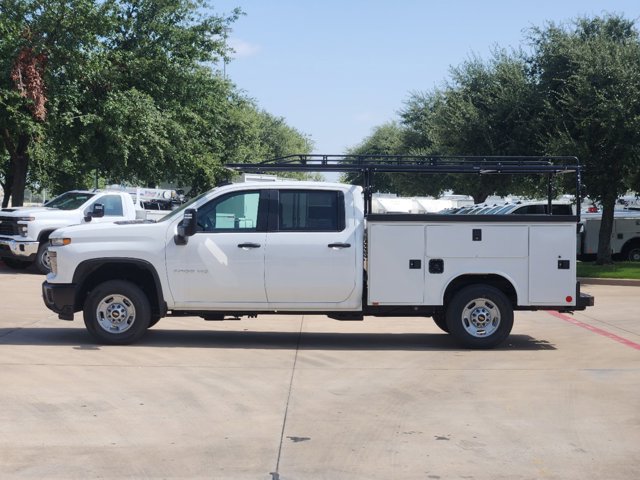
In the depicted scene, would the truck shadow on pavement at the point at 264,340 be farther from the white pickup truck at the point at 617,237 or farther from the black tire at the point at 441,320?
the white pickup truck at the point at 617,237

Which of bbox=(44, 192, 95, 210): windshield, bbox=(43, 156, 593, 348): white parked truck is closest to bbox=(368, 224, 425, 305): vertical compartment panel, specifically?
bbox=(43, 156, 593, 348): white parked truck

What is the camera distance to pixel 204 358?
420 inches

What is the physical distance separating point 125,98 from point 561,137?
12503 mm

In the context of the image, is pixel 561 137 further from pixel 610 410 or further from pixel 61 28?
pixel 610 410

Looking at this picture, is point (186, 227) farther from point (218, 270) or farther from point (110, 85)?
point (110, 85)

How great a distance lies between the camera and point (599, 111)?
24.2 m

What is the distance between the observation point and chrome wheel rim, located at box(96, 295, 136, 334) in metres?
11.4

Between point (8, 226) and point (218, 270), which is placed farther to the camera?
point (8, 226)

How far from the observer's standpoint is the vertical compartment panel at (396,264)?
37.2ft

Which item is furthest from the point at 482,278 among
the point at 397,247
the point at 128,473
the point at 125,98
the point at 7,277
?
the point at 125,98

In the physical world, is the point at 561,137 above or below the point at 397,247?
above

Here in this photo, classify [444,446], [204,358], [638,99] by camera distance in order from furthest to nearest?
[638,99] → [204,358] → [444,446]

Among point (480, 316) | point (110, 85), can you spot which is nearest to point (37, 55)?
point (110, 85)

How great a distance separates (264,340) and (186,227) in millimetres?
2094
